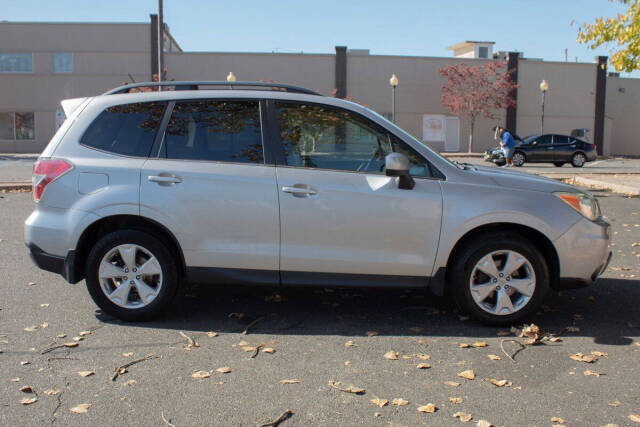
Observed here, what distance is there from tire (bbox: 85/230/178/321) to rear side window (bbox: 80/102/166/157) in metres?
0.70

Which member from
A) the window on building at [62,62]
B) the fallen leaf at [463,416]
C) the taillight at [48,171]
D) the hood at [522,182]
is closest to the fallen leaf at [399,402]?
the fallen leaf at [463,416]

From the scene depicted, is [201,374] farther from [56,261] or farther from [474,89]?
[474,89]

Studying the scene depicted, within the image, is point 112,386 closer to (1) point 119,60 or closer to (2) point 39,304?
(2) point 39,304

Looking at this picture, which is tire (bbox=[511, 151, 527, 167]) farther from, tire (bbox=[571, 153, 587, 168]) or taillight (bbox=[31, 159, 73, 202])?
taillight (bbox=[31, 159, 73, 202])

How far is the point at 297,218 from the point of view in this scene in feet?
16.5

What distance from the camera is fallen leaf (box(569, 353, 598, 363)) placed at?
14.6ft

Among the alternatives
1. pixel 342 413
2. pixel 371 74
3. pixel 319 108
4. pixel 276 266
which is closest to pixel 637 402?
pixel 342 413

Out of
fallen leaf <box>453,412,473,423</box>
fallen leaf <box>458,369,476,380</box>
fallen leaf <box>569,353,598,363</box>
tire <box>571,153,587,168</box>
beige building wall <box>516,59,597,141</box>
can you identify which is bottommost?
fallen leaf <box>453,412,473,423</box>

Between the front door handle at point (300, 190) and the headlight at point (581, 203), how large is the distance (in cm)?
196

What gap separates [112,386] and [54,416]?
1.51 feet

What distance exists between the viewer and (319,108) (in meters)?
5.33

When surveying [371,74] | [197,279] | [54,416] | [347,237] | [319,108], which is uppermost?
[371,74]

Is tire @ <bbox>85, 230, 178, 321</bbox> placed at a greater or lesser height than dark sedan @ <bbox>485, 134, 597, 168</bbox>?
lesser

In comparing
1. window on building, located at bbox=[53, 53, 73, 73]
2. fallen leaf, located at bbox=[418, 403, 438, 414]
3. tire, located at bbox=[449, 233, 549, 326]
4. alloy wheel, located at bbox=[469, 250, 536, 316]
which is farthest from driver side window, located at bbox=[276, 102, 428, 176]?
window on building, located at bbox=[53, 53, 73, 73]
